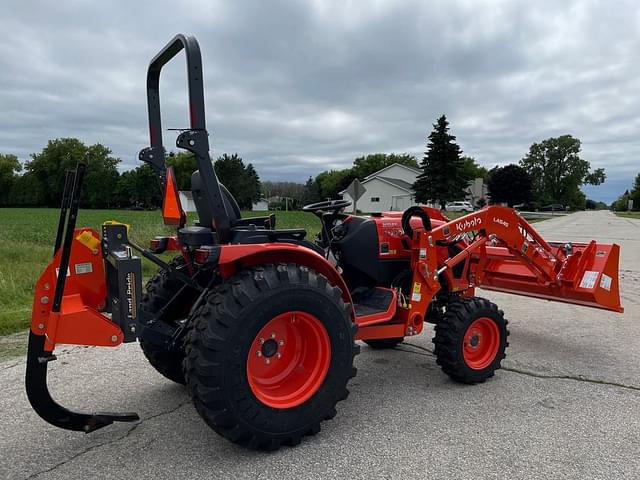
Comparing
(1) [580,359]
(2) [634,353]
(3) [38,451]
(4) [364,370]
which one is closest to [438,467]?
(4) [364,370]

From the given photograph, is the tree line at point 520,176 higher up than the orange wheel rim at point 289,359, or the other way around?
the tree line at point 520,176

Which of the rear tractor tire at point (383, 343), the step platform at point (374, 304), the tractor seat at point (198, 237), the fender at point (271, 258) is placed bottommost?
the rear tractor tire at point (383, 343)

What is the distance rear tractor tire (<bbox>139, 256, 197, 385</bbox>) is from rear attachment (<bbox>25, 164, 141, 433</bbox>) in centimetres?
66

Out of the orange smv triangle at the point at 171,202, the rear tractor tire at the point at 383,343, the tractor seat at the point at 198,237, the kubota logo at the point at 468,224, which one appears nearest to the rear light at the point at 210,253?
the tractor seat at the point at 198,237

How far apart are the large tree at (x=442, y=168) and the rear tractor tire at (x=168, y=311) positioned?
38.5 metres

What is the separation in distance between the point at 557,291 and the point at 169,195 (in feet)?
12.7

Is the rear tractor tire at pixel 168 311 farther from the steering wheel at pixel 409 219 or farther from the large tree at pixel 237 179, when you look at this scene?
the large tree at pixel 237 179

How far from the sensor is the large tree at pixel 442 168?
4031cm

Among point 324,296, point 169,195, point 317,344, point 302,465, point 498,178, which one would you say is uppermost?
point 498,178

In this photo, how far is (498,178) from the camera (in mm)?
61062

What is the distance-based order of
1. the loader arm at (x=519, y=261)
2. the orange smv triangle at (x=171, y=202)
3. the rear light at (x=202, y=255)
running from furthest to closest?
1. the loader arm at (x=519, y=261)
2. the orange smv triangle at (x=171, y=202)
3. the rear light at (x=202, y=255)

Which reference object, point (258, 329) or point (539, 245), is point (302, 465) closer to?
point (258, 329)

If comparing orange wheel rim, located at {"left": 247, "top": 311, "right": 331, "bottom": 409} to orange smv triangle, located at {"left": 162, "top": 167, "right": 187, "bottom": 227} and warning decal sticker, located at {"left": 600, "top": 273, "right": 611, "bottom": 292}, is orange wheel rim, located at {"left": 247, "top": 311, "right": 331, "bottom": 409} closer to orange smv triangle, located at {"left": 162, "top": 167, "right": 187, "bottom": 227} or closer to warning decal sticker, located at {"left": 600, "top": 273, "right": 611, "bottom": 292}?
orange smv triangle, located at {"left": 162, "top": 167, "right": 187, "bottom": 227}

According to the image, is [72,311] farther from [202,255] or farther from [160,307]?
[160,307]
